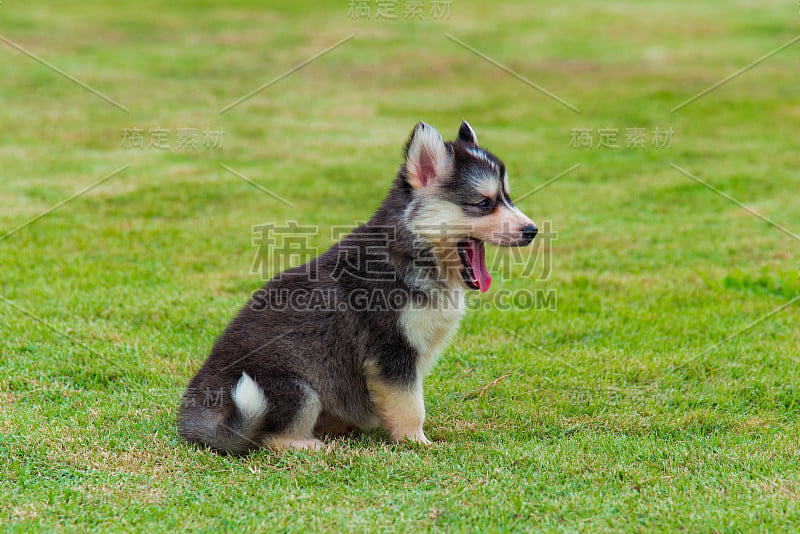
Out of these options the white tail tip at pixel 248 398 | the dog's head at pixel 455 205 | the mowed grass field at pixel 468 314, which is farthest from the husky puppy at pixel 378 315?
the mowed grass field at pixel 468 314

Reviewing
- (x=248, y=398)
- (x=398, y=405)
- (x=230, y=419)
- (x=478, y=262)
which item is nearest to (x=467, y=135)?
(x=478, y=262)

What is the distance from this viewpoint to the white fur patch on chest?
4.92m

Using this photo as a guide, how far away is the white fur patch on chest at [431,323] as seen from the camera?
492 centimetres

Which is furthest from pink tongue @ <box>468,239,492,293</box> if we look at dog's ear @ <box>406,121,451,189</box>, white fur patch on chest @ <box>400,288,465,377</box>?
dog's ear @ <box>406,121,451,189</box>

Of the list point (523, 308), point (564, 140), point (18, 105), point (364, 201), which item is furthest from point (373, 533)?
point (18, 105)

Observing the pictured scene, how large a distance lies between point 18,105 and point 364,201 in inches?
305

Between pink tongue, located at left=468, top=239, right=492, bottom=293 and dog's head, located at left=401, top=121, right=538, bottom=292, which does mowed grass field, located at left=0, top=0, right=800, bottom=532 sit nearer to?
pink tongue, located at left=468, top=239, right=492, bottom=293

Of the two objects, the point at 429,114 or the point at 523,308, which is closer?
the point at 523,308

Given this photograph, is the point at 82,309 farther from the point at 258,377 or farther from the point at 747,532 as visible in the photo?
the point at 747,532

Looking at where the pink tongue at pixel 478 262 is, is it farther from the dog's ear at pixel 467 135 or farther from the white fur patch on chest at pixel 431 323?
the dog's ear at pixel 467 135

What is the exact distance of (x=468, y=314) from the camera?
7516 millimetres

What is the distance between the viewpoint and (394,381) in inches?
193

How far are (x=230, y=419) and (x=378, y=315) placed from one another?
1085 millimetres

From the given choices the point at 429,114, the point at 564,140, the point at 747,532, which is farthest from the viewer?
the point at 429,114
